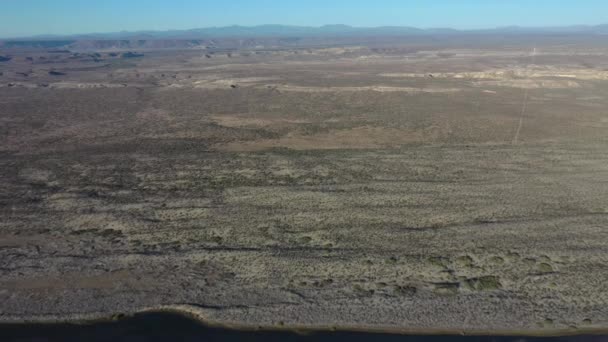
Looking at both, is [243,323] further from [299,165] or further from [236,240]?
[299,165]

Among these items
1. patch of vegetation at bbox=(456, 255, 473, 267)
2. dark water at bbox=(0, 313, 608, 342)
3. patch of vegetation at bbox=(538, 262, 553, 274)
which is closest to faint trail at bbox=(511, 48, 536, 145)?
patch of vegetation at bbox=(538, 262, 553, 274)

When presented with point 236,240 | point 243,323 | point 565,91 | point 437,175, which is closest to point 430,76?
point 565,91

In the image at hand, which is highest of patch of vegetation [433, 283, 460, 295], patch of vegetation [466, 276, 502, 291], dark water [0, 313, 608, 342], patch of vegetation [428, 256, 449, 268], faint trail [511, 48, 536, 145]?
faint trail [511, 48, 536, 145]

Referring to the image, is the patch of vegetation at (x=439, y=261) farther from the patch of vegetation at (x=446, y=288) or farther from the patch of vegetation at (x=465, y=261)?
the patch of vegetation at (x=446, y=288)

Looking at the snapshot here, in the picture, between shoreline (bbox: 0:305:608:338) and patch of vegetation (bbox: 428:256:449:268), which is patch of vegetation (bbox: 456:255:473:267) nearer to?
patch of vegetation (bbox: 428:256:449:268)

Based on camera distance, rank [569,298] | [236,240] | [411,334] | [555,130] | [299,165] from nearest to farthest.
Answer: [411,334]
[569,298]
[236,240]
[299,165]
[555,130]

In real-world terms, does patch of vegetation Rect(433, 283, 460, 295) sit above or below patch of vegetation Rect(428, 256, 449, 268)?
below

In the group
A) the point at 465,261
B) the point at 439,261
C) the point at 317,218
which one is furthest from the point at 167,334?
the point at 465,261

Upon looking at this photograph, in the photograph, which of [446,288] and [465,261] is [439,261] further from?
[446,288]

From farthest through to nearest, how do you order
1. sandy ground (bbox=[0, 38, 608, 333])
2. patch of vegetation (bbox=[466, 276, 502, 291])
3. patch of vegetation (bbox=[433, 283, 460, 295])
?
patch of vegetation (bbox=[466, 276, 502, 291])
patch of vegetation (bbox=[433, 283, 460, 295])
sandy ground (bbox=[0, 38, 608, 333])
